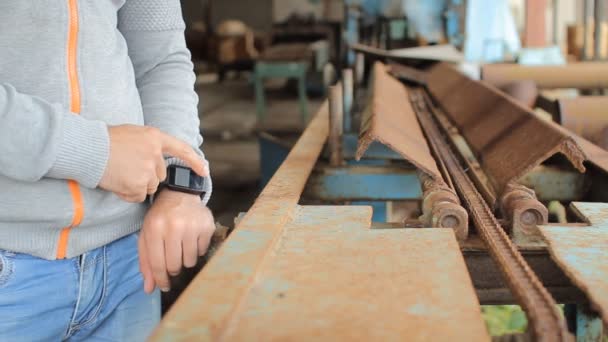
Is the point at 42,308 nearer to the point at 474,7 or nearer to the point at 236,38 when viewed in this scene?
the point at 474,7

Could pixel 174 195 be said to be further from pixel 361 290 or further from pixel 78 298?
pixel 361 290

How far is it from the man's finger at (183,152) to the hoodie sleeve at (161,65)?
0.11m

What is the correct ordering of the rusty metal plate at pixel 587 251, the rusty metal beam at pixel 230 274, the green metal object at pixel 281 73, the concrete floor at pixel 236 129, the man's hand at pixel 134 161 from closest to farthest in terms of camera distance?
the rusty metal beam at pixel 230 274, the rusty metal plate at pixel 587 251, the man's hand at pixel 134 161, the concrete floor at pixel 236 129, the green metal object at pixel 281 73

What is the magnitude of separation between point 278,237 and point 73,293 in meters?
0.35

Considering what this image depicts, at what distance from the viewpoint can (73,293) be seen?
3.38ft

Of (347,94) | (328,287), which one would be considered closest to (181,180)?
(328,287)

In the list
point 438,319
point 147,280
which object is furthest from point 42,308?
point 438,319

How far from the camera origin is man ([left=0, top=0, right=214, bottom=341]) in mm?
885

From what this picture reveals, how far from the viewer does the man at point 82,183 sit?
34.8 inches

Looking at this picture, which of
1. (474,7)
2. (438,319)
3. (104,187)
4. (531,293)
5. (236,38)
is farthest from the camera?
(236,38)

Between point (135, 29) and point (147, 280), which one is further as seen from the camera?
point (135, 29)

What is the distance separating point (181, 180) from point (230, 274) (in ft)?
1.03

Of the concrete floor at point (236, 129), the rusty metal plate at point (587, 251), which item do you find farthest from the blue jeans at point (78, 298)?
the concrete floor at point (236, 129)

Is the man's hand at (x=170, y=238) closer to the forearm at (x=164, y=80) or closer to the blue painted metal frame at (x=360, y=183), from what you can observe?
the forearm at (x=164, y=80)
